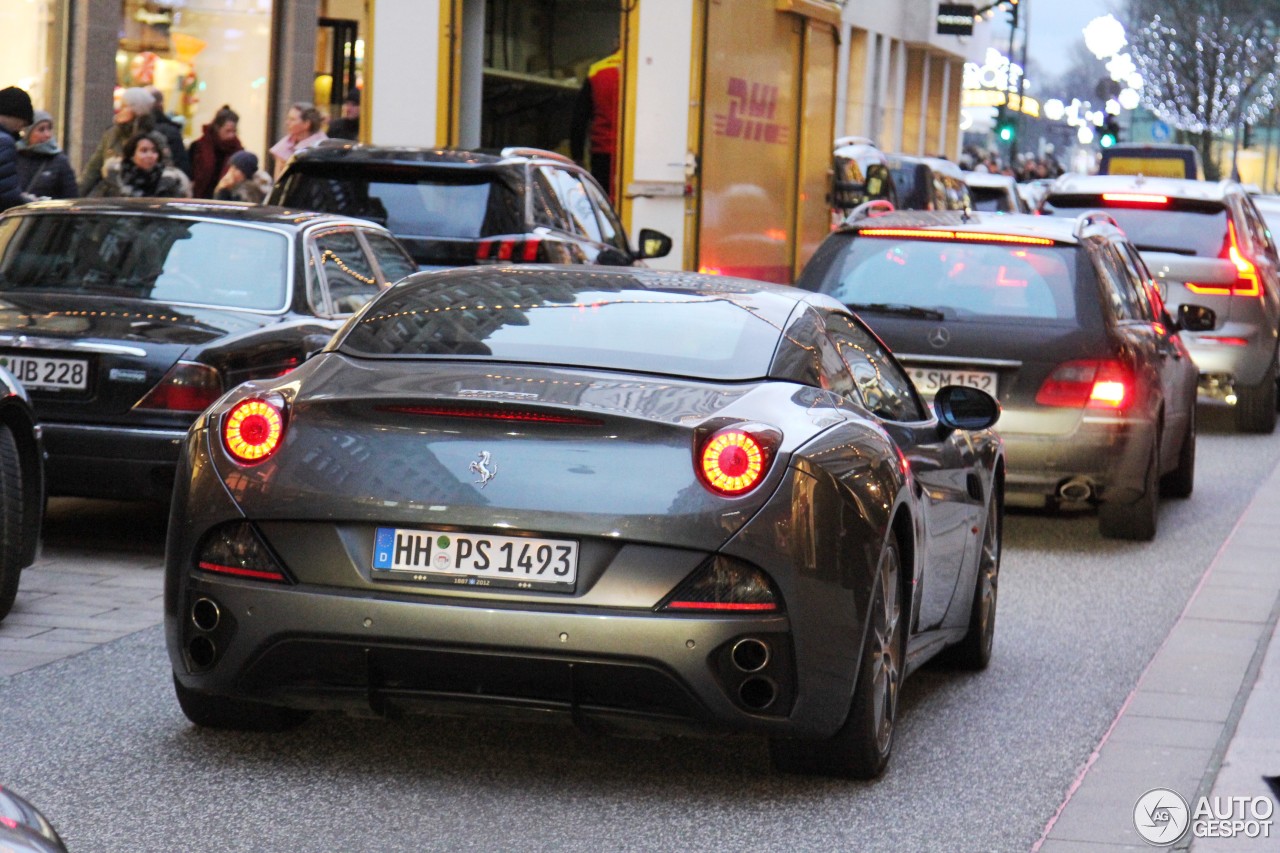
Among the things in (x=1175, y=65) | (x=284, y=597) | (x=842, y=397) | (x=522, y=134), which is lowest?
(x=284, y=597)

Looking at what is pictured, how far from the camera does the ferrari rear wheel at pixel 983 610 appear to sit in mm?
7551

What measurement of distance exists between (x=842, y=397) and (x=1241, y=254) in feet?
39.1

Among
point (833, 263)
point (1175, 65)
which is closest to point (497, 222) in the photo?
point (833, 263)

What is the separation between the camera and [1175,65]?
287 ft

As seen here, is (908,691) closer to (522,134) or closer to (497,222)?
(497,222)

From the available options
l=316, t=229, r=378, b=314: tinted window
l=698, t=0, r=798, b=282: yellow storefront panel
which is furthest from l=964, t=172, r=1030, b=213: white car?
l=316, t=229, r=378, b=314: tinted window

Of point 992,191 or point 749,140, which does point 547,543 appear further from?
point 992,191

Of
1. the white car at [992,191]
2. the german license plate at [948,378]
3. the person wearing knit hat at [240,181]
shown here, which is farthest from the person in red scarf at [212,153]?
the white car at [992,191]

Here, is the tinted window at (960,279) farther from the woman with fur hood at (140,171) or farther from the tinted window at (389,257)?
the woman with fur hood at (140,171)

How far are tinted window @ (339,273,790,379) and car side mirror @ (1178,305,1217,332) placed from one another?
7.10 metres

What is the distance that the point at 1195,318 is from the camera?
13.3 m

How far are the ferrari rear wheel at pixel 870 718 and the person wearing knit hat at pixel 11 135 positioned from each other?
901 cm

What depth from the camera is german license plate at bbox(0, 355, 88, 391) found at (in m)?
8.89

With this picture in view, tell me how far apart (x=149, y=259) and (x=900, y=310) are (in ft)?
11.8
